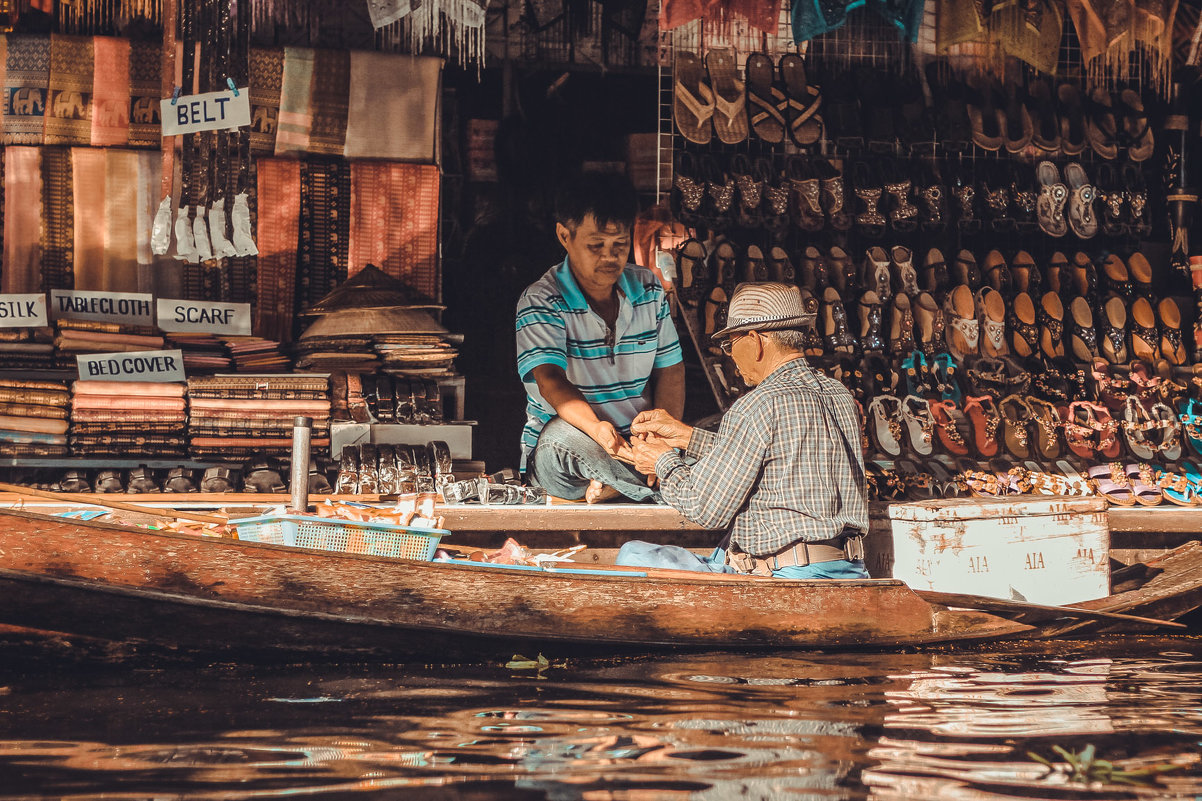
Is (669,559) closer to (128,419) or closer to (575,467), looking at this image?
(575,467)

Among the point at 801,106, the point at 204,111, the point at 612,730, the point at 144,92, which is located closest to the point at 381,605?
the point at 612,730

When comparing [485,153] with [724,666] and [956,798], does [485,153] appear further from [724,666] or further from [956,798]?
[956,798]

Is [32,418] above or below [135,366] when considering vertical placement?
below

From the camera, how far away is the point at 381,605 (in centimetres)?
436

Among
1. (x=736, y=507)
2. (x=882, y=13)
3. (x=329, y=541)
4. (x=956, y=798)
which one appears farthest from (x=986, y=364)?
(x=956, y=798)

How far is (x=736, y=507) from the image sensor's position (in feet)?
14.5

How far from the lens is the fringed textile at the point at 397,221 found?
7.22 m

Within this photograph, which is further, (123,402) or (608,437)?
(123,402)

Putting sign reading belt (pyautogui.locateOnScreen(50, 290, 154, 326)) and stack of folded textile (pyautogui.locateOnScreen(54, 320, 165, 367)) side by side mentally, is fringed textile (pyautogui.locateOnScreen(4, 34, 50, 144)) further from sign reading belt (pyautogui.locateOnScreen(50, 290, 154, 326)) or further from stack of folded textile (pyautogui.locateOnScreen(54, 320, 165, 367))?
stack of folded textile (pyautogui.locateOnScreen(54, 320, 165, 367))

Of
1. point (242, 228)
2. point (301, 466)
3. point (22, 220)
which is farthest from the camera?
point (22, 220)

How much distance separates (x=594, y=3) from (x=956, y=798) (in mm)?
5715

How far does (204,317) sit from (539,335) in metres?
1.85

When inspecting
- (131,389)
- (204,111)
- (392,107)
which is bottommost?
(131,389)

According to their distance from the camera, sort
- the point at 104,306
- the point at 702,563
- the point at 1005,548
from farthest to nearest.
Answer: the point at 104,306, the point at 1005,548, the point at 702,563
